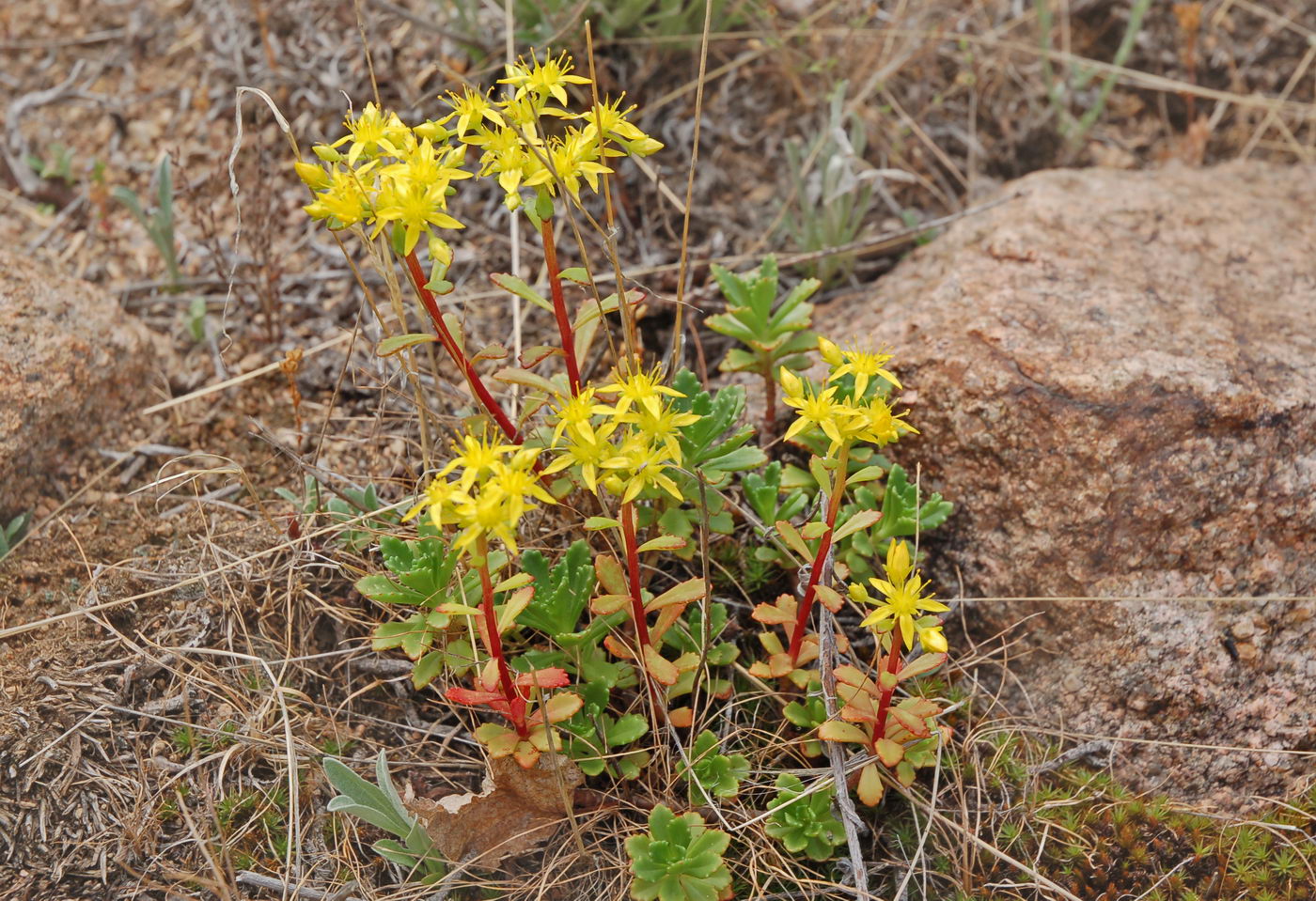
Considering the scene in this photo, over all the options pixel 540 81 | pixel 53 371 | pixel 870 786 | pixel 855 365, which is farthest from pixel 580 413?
pixel 53 371

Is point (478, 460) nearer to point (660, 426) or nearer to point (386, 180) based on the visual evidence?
point (660, 426)

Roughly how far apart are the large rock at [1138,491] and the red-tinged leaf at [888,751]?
0.56 metres

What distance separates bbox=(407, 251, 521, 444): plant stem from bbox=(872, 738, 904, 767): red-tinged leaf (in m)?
1.13

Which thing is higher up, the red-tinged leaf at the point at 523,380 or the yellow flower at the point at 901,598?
the red-tinged leaf at the point at 523,380

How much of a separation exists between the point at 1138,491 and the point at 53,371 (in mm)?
3113

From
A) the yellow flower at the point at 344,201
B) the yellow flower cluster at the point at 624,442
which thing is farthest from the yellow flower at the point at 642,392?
the yellow flower at the point at 344,201

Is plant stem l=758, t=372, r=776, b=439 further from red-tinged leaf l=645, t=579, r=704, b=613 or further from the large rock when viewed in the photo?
red-tinged leaf l=645, t=579, r=704, b=613

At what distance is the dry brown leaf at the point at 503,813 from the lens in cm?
242

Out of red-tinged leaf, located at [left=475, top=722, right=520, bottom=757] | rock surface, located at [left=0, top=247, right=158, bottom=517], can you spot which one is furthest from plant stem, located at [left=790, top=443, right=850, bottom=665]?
rock surface, located at [left=0, top=247, right=158, bottom=517]

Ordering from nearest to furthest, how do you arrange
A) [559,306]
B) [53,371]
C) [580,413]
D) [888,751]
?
[580,413] < [888,751] < [559,306] < [53,371]

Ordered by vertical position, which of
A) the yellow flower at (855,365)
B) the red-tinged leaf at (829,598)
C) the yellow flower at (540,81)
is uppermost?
the yellow flower at (540,81)

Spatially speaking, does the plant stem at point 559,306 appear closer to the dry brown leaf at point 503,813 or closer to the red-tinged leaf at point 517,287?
the red-tinged leaf at point 517,287

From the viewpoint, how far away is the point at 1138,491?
9.15 ft

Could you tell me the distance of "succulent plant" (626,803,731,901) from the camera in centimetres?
227
